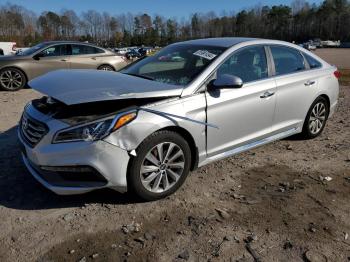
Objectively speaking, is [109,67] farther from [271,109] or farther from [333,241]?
[333,241]

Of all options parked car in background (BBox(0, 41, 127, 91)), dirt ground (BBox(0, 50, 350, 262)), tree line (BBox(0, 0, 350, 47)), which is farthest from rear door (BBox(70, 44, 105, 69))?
tree line (BBox(0, 0, 350, 47))

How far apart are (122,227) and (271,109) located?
96.2 inches

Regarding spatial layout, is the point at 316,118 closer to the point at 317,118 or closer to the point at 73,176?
the point at 317,118

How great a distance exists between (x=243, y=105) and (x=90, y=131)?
186cm

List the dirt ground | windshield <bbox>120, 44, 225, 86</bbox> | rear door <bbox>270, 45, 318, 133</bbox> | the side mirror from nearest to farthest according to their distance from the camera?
the dirt ground
the side mirror
windshield <bbox>120, 44, 225, 86</bbox>
rear door <bbox>270, 45, 318, 133</bbox>

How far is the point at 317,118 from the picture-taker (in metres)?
5.92

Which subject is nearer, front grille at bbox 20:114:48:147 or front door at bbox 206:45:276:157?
front grille at bbox 20:114:48:147

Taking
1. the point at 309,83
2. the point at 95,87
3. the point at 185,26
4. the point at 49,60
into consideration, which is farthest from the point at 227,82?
the point at 185,26

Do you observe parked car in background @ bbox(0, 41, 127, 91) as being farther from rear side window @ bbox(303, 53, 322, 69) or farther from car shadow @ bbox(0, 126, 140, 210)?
rear side window @ bbox(303, 53, 322, 69)

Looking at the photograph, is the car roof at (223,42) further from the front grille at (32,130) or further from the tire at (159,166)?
the front grille at (32,130)

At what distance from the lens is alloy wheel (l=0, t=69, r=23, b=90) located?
10430 mm

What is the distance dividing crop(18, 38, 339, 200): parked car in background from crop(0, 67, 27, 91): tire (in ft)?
21.4

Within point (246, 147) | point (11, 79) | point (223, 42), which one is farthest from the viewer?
point (11, 79)

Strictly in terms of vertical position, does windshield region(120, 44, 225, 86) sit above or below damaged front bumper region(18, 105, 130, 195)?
above
